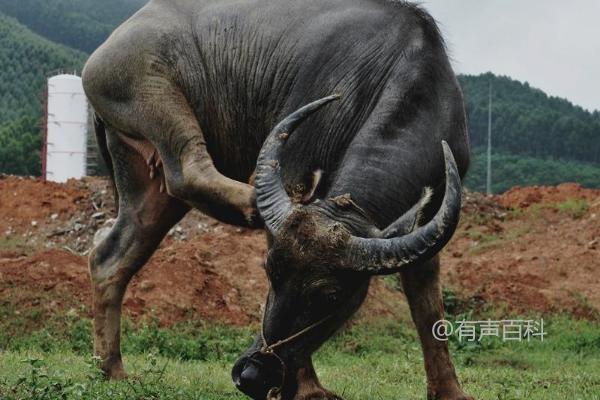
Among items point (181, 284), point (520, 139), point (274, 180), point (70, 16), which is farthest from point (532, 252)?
point (70, 16)

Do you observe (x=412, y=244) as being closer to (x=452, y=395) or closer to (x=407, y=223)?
(x=407, y=223)

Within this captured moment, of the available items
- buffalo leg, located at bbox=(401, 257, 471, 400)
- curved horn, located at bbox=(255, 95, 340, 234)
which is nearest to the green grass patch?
buffalo leg, located at bbox=(401, 257, 471, 400)

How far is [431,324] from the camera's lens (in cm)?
679

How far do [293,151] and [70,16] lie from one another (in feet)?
404

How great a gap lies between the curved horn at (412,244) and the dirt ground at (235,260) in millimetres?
7313

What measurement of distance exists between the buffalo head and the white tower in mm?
31292

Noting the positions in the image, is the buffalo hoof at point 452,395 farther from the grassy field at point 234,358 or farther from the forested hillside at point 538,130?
the forested hillside at point 538,130

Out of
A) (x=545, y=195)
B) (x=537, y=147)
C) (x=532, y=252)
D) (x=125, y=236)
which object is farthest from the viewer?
(x=537, y=147)

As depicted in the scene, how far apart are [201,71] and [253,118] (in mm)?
610

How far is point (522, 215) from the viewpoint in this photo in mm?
23078

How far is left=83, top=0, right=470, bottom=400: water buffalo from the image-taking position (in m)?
5.30

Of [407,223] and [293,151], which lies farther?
[293,151]

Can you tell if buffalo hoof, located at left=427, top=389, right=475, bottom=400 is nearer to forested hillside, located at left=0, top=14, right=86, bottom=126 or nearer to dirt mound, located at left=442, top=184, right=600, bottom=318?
dirt mound, located at left=442, top=184, right=600, bottom=318

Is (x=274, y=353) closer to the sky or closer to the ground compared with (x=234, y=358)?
closer to the sky
